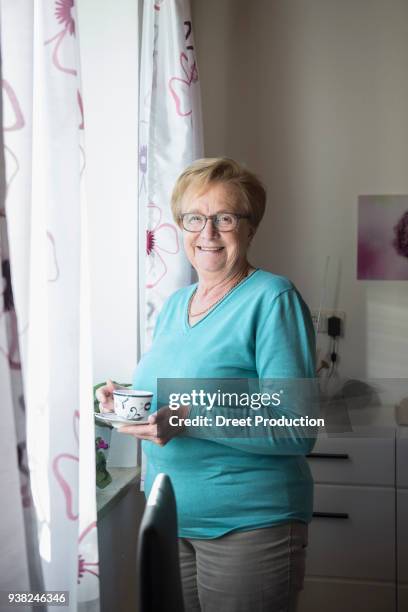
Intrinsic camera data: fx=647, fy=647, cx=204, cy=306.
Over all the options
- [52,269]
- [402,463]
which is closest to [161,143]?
[52,269]

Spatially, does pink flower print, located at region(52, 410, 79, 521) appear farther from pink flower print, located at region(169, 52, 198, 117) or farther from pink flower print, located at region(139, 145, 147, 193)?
pink flower print, located at region(169, 52, 198, 117)

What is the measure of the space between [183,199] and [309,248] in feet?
3.87

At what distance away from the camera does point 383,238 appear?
229cm

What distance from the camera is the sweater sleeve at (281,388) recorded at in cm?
101

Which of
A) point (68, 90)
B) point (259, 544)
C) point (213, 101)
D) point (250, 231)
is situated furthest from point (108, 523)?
point (213, 101)

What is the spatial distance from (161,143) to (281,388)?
881 mm

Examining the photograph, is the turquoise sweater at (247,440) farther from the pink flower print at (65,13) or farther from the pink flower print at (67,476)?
the pink flower print at (65,13)

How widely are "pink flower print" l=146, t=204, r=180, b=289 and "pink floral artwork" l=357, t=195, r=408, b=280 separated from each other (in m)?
0.92

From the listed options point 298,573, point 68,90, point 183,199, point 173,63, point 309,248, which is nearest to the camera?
point 68,90

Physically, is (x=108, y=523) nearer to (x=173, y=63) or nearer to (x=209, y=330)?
(x=209, y=330)

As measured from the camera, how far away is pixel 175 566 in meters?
0.73

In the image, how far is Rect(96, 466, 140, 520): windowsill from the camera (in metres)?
1.39

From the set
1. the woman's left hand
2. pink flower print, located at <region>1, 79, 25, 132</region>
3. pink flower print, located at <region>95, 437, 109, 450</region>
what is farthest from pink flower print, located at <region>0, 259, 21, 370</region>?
pink flower print, located at <region>95, 437, 109, 450</region>

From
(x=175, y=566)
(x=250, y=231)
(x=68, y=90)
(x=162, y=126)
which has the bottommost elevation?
(x=175, y=566)
